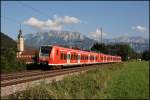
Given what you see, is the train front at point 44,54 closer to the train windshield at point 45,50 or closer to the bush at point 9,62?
the train windshield at point 45,50

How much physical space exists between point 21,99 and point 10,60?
28628 mm

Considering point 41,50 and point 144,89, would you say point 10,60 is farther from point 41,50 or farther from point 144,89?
point 144,89

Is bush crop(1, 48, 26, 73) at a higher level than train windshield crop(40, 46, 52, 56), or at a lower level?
lower

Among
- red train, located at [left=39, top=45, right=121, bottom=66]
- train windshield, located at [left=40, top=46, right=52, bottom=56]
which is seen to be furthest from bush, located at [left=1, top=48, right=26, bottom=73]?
train windshield, located at [left=40, top=46, right=52, bottom=56]

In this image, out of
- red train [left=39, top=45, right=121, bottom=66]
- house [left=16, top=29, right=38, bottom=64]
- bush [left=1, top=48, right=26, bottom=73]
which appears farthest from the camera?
house [left=16, top=29, right=38, bottom=64]

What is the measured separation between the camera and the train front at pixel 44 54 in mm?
40500

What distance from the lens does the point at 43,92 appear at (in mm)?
11805

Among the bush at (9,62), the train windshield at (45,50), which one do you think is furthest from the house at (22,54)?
the bush at (9,62)

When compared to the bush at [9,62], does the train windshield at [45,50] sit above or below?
above

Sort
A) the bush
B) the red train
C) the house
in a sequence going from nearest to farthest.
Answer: the bush, the red train, the house

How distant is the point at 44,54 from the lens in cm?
4112

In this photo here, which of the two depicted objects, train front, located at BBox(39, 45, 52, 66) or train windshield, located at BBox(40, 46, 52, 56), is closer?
train front, located at BBox(39, 45, 52, 66)

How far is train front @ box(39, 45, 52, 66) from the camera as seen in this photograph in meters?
40.5

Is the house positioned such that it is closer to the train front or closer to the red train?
the red train
